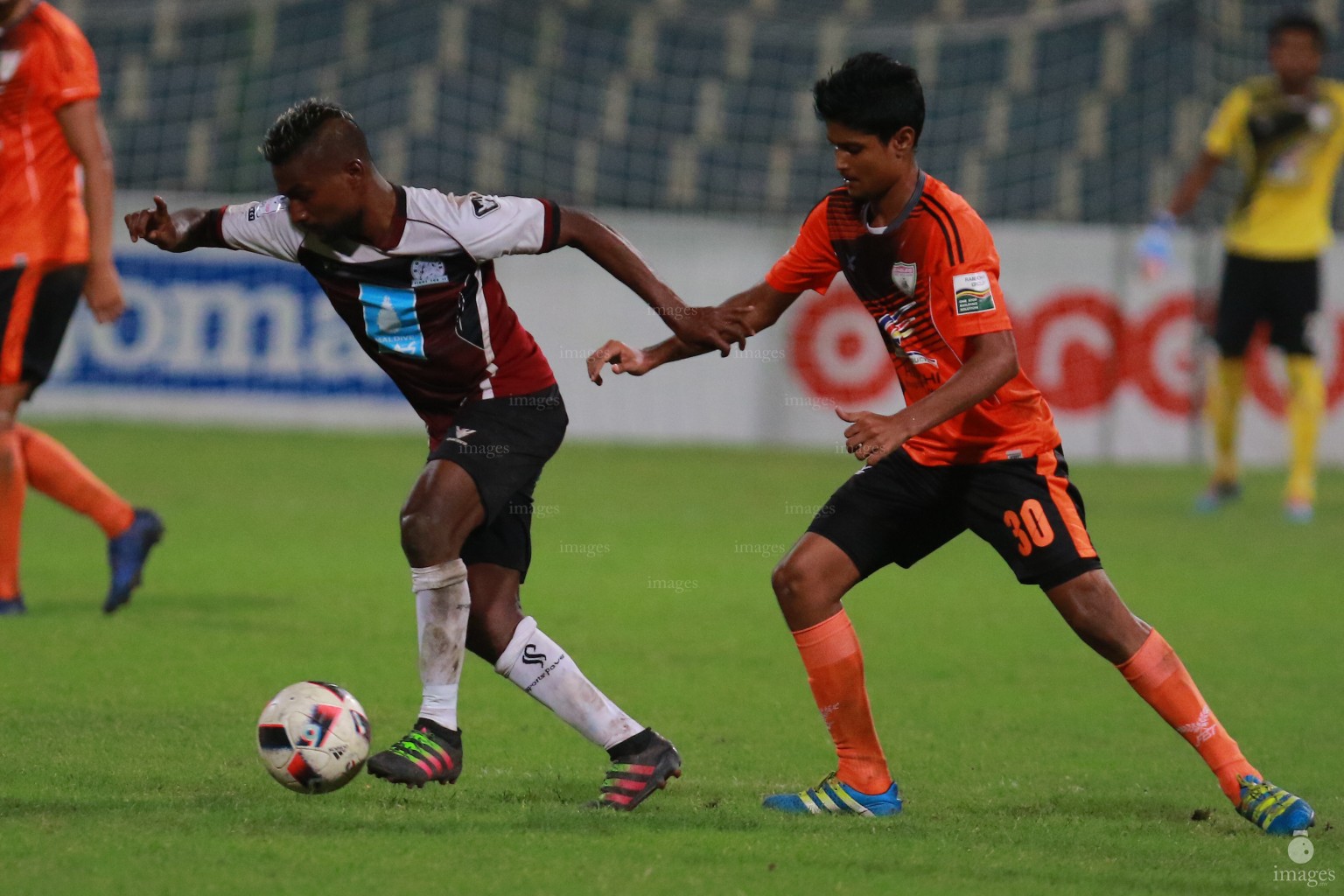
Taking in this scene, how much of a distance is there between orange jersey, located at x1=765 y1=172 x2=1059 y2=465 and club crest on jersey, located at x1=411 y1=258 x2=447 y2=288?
89 centimetres

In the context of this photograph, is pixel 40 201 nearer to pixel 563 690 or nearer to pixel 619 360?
pixel 619 360

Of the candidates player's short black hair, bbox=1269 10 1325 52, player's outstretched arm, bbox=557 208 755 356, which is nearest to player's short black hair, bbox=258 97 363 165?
player's outstretched arm, bbox=557 208 755 356

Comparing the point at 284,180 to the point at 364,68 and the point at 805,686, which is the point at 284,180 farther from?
the point at 364,68

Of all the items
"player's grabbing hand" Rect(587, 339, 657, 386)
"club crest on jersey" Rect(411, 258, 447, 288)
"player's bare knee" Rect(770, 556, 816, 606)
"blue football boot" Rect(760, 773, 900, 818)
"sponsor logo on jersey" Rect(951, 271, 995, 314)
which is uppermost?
"sponsor logo on jersey" Rect(951, 271, 995, 314)

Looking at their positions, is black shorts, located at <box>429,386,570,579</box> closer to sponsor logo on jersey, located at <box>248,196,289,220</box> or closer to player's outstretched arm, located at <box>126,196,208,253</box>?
sponsor logo on jersey, located at <box>248,196,289,220</box>

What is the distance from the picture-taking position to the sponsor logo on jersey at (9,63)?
6551 mm

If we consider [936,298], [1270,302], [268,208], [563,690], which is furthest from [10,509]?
[1270,302]

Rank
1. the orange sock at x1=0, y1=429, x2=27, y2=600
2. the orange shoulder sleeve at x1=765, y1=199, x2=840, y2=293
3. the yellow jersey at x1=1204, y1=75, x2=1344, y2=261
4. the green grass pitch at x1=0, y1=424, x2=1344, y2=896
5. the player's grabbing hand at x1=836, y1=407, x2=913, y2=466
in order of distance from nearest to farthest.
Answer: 1. the green grass pitch at x1=0, y1=424, x2=1344, y2=896
2. the player's grabbing hand at x1=836, y1=407, x2=913, y2=466
3. the orange shoulder sleeve at x1=765, y1=199, x2=840, y2=293
4. the orange sock at x1=0, y1=429, x2=27, y2=600
5. the yellow jersey at x1=1204, y1=75, x2=1344, y2=261

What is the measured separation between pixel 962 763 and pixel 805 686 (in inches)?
46.8

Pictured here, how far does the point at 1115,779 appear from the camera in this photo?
480 centimetres

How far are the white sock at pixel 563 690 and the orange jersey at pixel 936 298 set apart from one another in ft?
3.11

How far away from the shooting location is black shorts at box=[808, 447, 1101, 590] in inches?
170

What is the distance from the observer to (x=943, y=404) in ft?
13.3

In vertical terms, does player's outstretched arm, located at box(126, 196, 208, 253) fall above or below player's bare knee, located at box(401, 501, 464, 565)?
above
